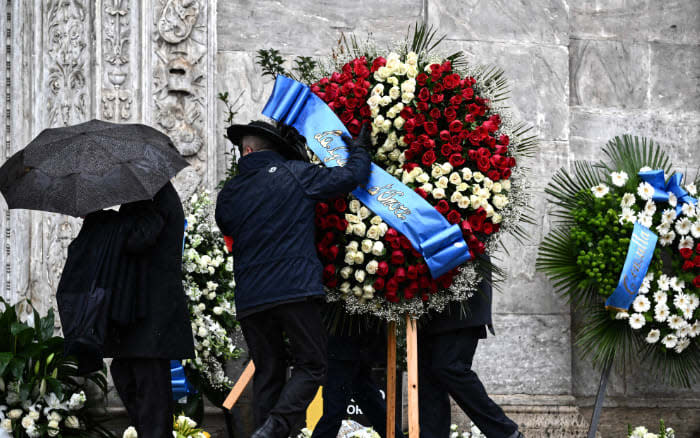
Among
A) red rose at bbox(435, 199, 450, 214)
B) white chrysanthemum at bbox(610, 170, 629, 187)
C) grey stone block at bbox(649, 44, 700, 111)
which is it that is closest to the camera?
red rose at bbox(435, 199, 450, 214)

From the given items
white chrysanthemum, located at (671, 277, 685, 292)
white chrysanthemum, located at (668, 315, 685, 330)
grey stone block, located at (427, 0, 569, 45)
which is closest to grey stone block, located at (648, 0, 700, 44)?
grey stone block, located at (427, 0, 569, 45)

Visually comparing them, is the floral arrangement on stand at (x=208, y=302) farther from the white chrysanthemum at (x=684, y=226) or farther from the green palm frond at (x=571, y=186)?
the white chrysanthemum at (x=684, y=226)

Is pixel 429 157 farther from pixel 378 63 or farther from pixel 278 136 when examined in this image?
pixel 278 136

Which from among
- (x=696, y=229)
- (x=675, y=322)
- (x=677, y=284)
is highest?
(x=696, y=229)

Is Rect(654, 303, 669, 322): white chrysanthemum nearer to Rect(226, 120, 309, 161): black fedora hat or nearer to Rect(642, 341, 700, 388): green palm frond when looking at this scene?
Rect(642, 341, 700, 388): green palm frond

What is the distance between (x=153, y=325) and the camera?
14.0 ft

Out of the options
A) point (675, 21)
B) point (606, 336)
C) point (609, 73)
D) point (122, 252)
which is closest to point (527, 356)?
point (606, 336)

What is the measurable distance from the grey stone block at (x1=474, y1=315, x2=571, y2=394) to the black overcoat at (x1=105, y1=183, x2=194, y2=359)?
2.96m

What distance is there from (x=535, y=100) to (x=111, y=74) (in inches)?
136

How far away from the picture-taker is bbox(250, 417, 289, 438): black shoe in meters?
4.05

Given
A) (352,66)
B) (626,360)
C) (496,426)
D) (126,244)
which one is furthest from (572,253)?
(126,244)

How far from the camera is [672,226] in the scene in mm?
6148

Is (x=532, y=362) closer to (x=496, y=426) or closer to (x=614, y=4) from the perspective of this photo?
(x=496, y=426)

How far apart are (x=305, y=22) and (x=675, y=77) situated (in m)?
3.38
